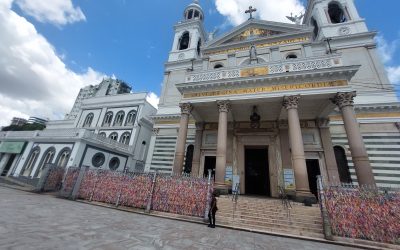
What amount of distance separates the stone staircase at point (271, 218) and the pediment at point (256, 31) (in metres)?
14.8

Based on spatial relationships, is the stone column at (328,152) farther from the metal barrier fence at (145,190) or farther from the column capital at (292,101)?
the metal barrier fence at (145,190)

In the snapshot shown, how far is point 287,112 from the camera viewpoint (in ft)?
36.4

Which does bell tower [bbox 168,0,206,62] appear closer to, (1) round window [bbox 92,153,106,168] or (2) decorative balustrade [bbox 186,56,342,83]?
(2) decorative balustrade [bbox 186,56,342,83]

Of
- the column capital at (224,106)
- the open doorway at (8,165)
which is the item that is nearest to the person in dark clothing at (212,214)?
the column capital at (224,106)

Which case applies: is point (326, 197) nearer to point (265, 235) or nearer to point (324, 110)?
point (265, 235)

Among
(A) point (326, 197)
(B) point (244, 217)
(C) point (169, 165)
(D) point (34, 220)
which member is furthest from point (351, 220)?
(C) point (169, 165)

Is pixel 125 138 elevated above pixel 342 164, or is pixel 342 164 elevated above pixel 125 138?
pixel 125 138

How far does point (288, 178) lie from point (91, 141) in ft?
57.5

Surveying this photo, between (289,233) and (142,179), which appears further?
(142,179)

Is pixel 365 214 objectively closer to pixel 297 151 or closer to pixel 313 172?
pixel 297 151

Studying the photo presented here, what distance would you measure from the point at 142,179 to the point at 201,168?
6.27 meters

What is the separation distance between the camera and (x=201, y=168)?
14.7 m

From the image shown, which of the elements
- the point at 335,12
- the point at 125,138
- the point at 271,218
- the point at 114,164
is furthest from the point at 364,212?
the point at 125,138

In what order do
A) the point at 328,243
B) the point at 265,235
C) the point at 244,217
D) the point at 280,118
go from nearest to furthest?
the point at 328,243 → the point at 265,235 → the point at 244,217 → the point at 280,118
